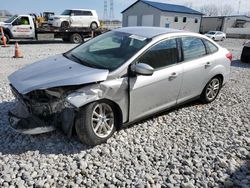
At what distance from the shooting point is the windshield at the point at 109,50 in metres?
3.37

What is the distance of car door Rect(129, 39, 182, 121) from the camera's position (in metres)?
3.39

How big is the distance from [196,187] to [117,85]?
1587 millimetres

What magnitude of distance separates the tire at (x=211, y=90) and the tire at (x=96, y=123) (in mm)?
2291

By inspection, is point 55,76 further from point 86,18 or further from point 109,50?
point 86,18

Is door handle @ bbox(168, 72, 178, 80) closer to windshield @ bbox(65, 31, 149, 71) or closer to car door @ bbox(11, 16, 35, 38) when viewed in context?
windshield @ bbox(65, 31, 149, 71)

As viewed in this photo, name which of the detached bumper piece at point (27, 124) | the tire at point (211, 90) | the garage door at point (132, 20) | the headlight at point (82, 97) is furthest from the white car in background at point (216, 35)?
the detached bumper piece at point (27, 124)

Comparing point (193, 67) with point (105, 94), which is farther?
point (193, 67)

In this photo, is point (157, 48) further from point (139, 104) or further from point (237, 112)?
point (237, 112)

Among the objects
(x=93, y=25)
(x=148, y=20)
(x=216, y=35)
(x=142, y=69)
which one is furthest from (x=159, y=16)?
(x=142, y=69)

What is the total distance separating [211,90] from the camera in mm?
4918

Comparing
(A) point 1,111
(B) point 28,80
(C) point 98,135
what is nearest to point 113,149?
(C) point 98,135

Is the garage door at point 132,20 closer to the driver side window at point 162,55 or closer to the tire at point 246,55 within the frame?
the tire at point 246,55

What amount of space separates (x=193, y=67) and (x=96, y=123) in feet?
6.89

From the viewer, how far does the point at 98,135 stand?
3.20 m
